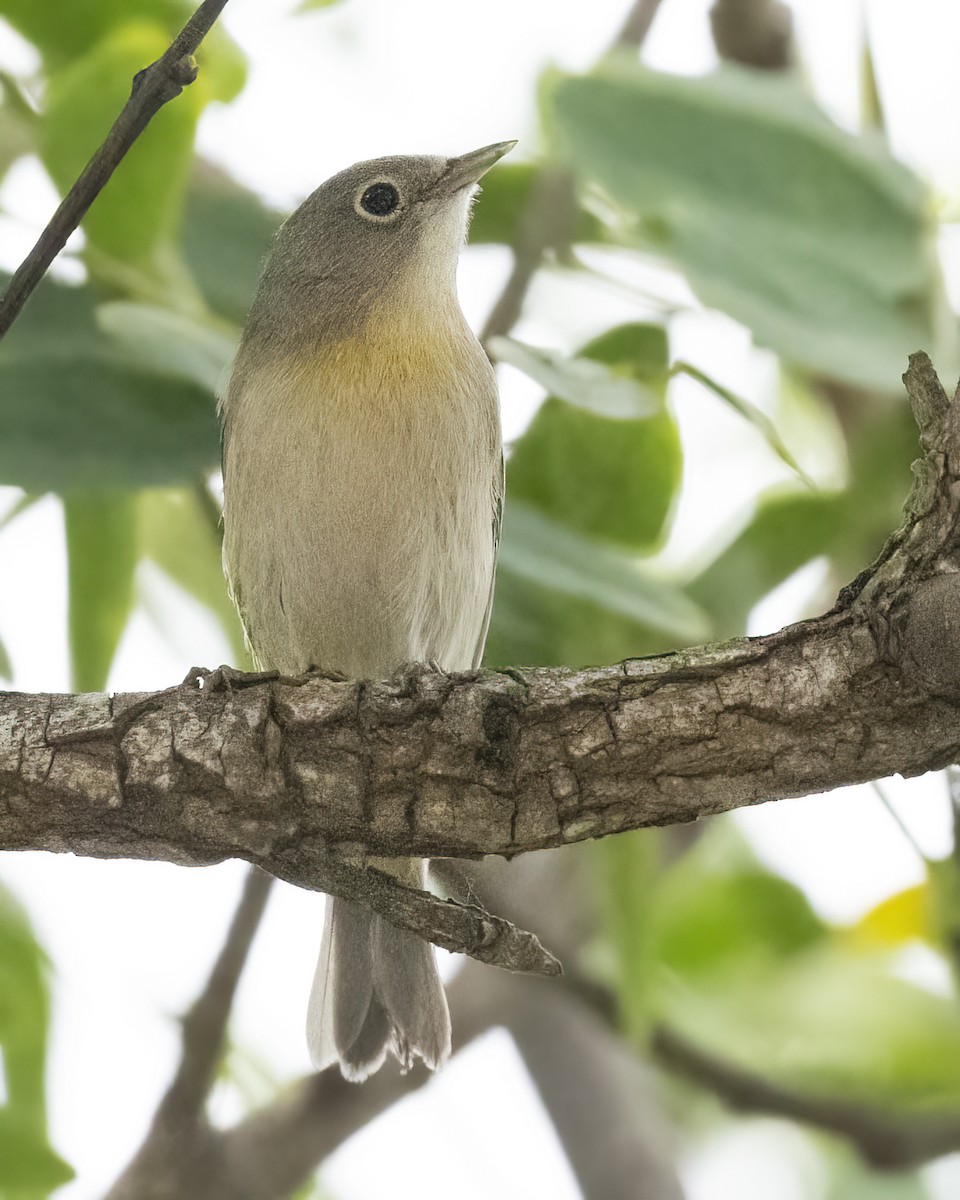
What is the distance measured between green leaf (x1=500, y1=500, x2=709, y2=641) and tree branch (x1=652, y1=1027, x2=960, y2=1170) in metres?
1.53

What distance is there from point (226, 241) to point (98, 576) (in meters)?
1.37

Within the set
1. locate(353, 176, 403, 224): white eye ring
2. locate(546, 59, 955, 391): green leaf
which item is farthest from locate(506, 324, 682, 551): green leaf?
locate(353, 176, 403, 224): white eye ring

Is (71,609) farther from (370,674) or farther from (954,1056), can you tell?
(954,1056)

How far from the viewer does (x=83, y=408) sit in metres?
3.57

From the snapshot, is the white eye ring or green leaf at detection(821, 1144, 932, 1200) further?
green leaf at detection(821, 1144, 932, 1200)

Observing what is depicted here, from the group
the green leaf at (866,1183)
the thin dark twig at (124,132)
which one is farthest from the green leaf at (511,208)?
the green leaf at (866,1183)

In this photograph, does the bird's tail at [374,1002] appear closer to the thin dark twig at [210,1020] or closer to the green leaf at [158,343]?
the thin dark twig at [210,1020]

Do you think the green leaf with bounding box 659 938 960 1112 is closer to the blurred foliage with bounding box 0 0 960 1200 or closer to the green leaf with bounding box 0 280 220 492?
the blurred foliage with bounding box 0 0 960 1200

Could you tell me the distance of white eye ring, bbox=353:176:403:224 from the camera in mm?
4293

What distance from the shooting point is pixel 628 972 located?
3.68 metres

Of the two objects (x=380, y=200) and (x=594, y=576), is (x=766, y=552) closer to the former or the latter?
(x=594, y=576)

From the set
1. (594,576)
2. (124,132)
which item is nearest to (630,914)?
(594,576)

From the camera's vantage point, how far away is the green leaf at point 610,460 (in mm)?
3783

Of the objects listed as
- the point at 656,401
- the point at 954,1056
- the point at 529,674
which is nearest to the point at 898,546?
the point at 529,674
